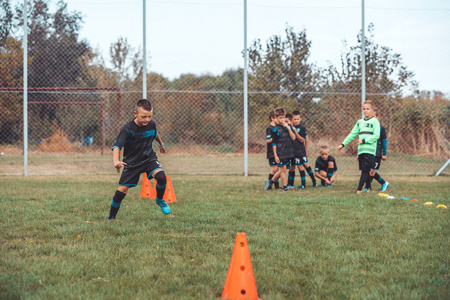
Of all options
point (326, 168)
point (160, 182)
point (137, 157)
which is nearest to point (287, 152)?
point (326, 168)

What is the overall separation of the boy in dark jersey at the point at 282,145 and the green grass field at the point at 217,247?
123 centimetres

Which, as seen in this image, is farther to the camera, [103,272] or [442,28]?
[442,28]

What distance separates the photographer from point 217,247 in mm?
4203

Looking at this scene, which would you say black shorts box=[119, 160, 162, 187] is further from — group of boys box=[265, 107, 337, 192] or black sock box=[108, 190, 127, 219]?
group of boys box=[265, 107, 337, 192]

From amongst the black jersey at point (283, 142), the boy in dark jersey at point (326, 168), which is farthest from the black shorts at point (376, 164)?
the black jersey at point (283, 142)

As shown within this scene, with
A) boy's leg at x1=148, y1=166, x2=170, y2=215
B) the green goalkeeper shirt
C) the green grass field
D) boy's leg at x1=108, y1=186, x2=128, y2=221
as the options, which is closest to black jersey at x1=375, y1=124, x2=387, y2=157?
the green goalkeeper shirt

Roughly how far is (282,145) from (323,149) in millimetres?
1371

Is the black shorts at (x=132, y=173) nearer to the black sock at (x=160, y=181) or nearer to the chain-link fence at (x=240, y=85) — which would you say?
the black sock at (x=160, y=181)

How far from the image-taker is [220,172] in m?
12.6

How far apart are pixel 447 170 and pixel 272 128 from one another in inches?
263

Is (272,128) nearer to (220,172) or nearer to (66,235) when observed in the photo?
(220,172)

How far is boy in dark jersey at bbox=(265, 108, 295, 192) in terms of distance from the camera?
8.74 meters

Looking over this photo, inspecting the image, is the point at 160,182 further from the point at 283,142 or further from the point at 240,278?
the point at 283,142

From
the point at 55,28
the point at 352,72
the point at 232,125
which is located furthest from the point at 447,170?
the point at 55,28
